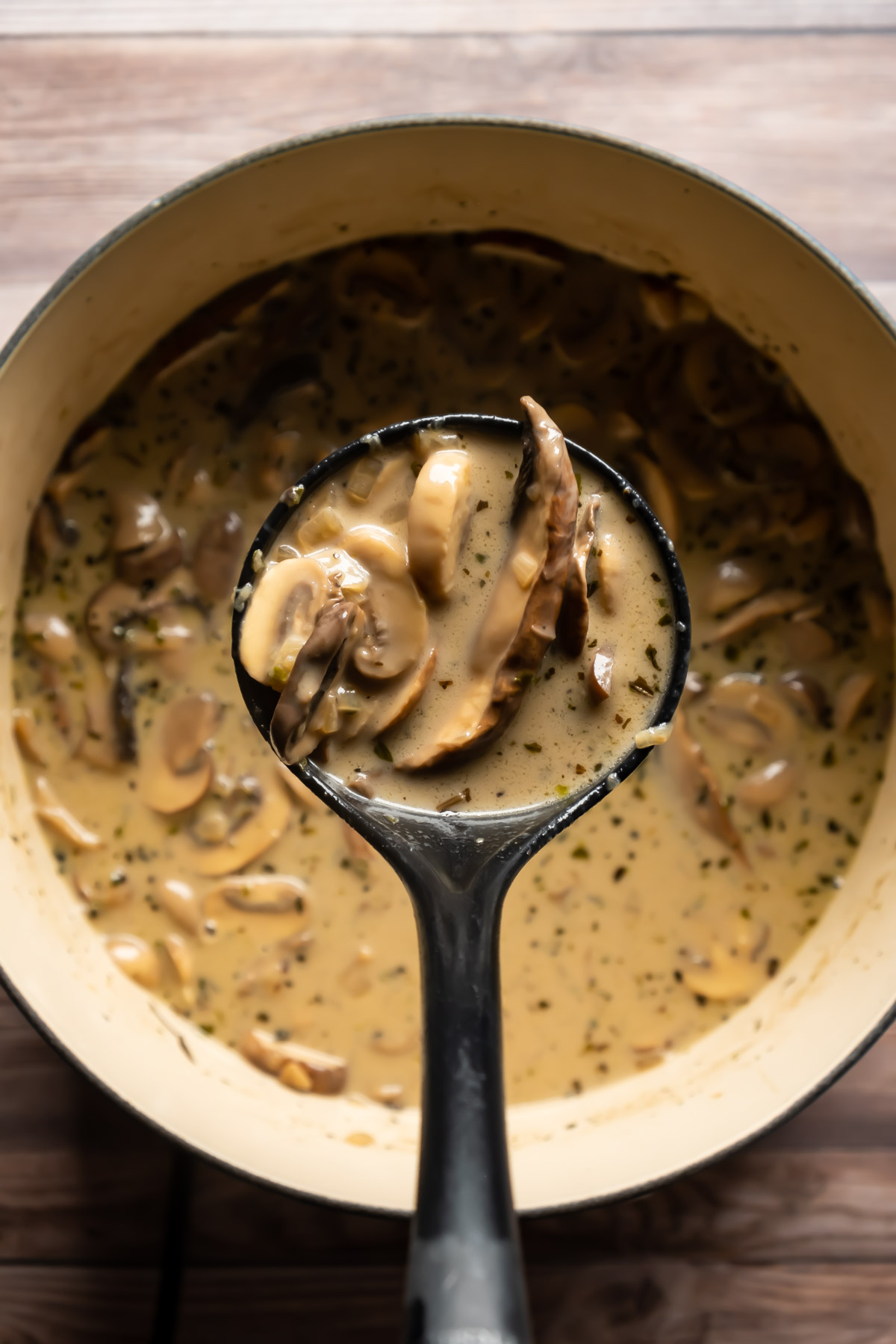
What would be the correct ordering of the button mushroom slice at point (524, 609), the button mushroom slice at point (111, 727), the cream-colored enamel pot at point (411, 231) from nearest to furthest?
the button mushroom slice at point (524, 609)
the cream-colored enamel pot at point (411, 231)
the button mushroom slice at point (111, 727)

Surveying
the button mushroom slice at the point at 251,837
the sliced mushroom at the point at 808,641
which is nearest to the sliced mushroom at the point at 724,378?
the sliced mushroom at the point at 808,641

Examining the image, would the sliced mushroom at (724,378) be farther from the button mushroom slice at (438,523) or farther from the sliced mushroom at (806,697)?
the button mushroom slice at (438,523)

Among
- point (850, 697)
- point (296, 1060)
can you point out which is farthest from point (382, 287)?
point (296, 1060)

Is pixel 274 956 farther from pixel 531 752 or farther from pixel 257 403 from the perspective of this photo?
pixel 257 403

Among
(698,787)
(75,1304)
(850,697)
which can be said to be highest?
(850,697)

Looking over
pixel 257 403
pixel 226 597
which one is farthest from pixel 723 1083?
pixel 257 403

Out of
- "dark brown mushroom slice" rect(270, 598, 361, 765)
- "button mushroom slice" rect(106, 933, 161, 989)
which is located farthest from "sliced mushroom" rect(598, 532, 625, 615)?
"button mushroom slice" rect(106, 933, 161, 989)

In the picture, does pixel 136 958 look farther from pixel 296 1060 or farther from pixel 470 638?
pixel 470 638
